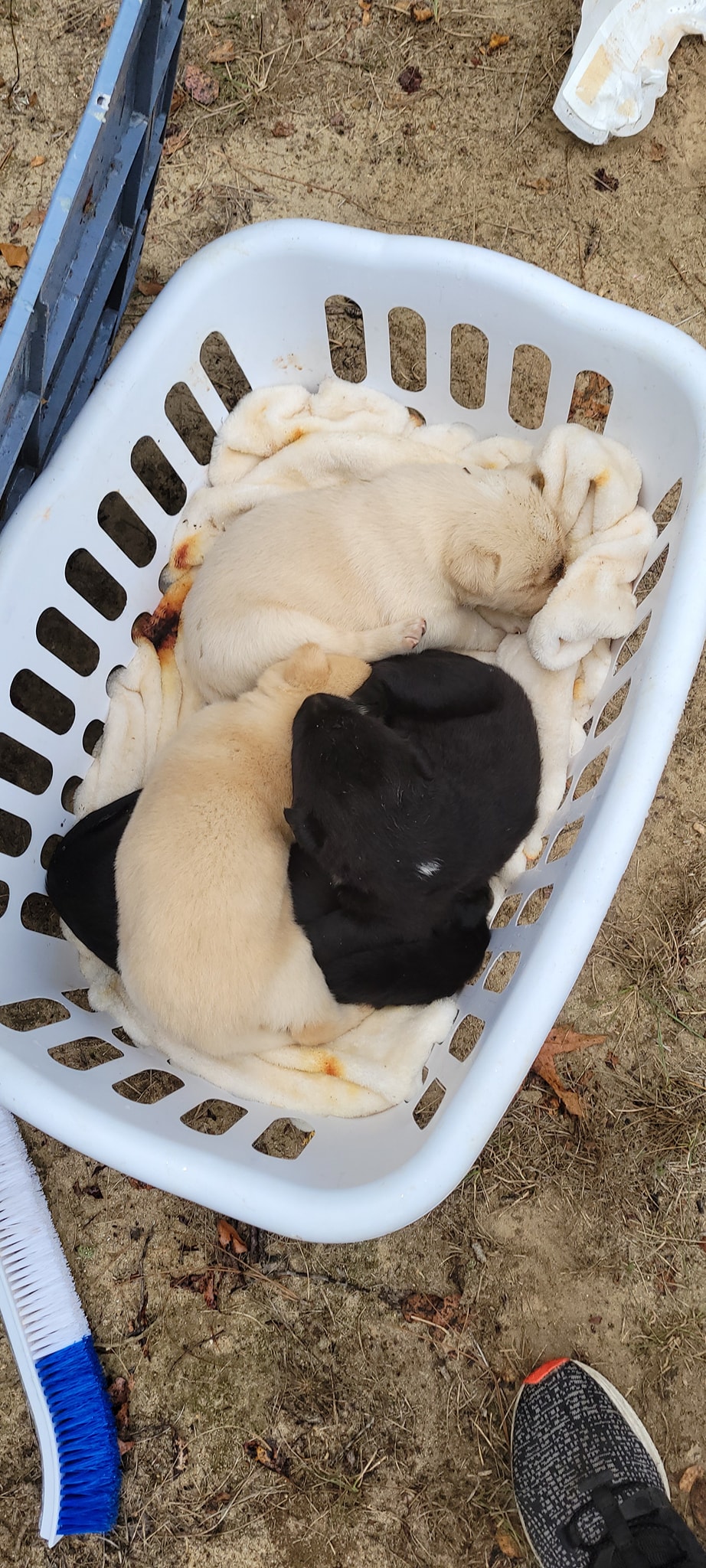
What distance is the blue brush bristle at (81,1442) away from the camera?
2.12m

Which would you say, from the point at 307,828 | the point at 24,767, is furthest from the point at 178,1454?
the point at 24,767

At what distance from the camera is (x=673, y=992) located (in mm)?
2377

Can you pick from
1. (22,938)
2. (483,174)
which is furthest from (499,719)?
(483,174)

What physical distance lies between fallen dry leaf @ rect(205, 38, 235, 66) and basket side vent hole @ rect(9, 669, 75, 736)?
5.84 ft

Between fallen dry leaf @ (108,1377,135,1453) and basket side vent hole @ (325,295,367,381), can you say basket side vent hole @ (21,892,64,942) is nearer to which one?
fallen dry leaf @ (108,1377,135,1453)

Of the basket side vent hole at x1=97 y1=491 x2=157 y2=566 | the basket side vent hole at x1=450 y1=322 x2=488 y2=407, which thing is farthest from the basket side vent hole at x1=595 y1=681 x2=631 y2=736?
the basket side vent hole at x1=97 y1=491 x2=157 y2=566

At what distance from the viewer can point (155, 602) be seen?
2502mm

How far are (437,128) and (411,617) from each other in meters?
1.50

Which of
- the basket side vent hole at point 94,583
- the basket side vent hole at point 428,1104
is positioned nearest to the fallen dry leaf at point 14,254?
the basket side vent hole at point 94,583

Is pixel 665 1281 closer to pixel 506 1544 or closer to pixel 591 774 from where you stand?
pixel 506 1544

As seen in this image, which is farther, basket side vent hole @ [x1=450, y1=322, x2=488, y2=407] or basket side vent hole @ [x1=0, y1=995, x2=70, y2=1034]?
basket side vent hole @ [x1=450, y1=322, x2=488, y2=407]

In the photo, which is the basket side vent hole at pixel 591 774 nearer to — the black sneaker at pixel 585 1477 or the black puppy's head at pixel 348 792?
the black puppy's head at pixel 348 792

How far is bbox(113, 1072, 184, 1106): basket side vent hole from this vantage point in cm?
237

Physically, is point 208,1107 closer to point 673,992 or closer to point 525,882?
point 525,882
